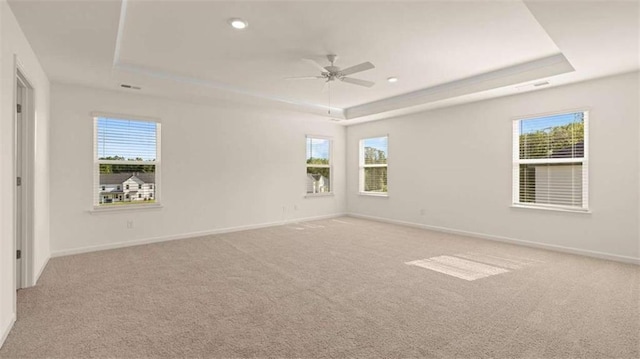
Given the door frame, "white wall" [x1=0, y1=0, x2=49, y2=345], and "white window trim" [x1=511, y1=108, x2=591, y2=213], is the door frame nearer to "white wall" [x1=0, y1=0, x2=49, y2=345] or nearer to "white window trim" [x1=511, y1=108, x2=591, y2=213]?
"white wall" [x1=0, y1=0, x2=49, y2=345]

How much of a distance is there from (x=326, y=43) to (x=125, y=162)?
375cm

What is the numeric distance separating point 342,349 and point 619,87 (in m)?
4.88

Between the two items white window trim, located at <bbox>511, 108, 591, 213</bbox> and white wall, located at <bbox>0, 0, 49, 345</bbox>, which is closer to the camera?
white wall, located at <bbox>0, 0, 49, 345</bbox>

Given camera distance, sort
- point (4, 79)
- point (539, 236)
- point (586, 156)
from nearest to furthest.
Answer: point (4, 79) → point (586, 156) → point (539, 236)

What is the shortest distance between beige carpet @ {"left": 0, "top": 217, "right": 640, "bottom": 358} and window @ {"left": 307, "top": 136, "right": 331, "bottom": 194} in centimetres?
327

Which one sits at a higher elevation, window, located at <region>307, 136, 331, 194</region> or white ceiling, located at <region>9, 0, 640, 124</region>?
white ceiling, located at <region>9, 0, 640, 124</region>

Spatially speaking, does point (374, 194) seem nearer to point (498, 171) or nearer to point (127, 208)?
point (498, 171)

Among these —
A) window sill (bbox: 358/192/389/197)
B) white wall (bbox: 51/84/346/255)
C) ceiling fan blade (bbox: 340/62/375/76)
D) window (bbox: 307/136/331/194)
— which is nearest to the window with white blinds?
white wall (bbox: 51/84/346/255)

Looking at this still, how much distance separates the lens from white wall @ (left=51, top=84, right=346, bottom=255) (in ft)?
15.2

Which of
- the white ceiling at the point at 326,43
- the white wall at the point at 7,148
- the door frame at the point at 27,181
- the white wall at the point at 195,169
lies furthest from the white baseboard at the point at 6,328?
the white wall at the point at 195,169

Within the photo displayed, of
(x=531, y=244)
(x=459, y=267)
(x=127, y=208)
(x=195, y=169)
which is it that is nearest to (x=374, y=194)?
→ (x=531, y=244)

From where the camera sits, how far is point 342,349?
83.9 inches

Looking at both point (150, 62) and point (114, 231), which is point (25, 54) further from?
point (114, 231)

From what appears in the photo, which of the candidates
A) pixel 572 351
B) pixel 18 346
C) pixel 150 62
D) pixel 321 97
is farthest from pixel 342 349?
pixel 321 97
